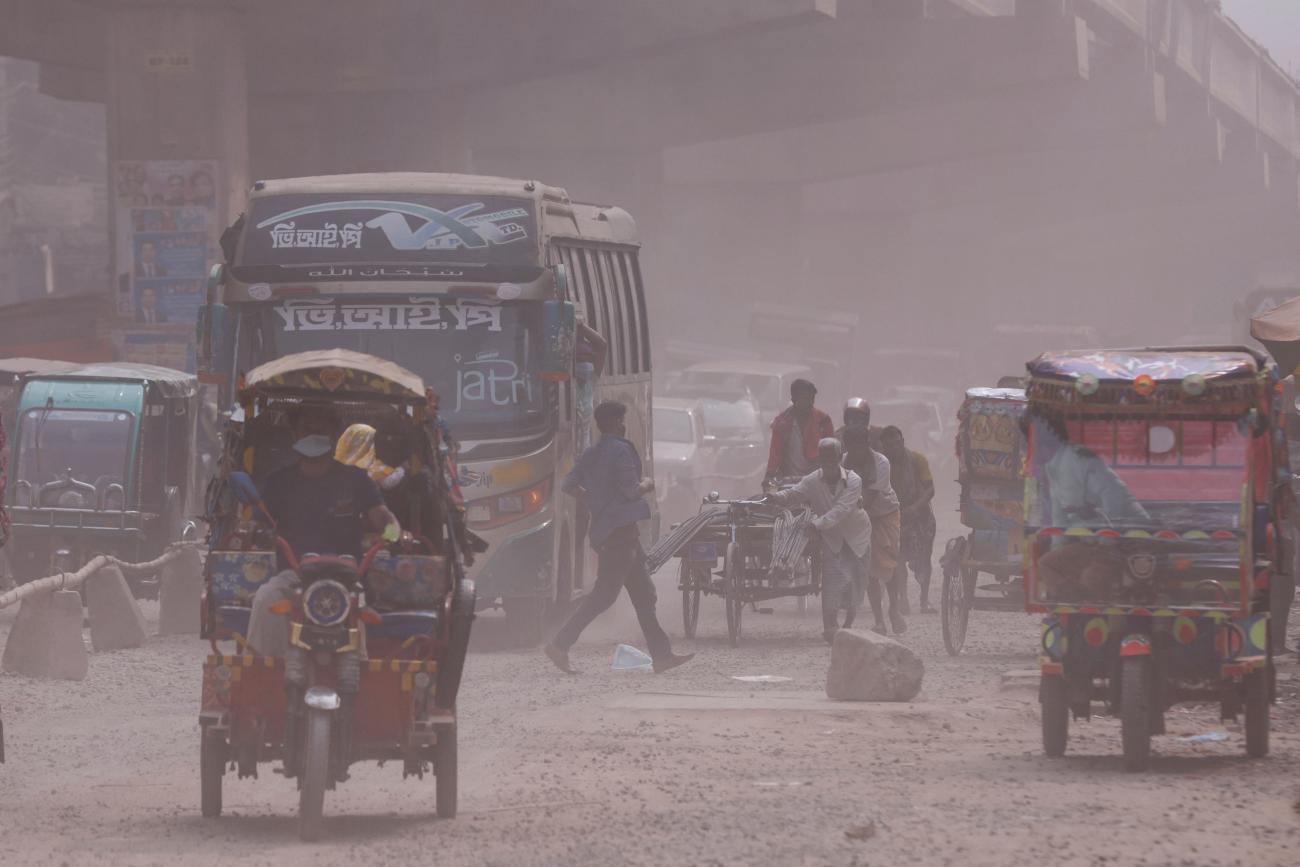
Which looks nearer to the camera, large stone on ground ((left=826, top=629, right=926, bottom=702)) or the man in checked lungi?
large stone on ground ((left=826, top=629, right=926, bottom=702))

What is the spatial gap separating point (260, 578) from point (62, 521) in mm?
10958

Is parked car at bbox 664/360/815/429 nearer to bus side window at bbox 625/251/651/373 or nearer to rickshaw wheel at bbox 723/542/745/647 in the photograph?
bus side window at bbox 625/251/651/373

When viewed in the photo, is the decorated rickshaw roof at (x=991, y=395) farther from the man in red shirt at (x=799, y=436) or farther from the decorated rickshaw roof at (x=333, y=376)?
the decorated rickshaw roof at (x=333, y=376)

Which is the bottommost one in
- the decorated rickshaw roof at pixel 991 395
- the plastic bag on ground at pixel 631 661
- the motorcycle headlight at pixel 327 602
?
the plastic bag on ground at pixel 631 661

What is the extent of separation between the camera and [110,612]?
16688 mm

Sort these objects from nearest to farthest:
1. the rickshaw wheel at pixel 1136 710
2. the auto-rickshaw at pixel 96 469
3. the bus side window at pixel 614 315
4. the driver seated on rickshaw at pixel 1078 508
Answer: the rickshaw wheel at pixel 1136 710
the driver seated on rickshaw at pixel 1078 508
the auto-rickshaw at pixel 96 469
the bus side window at pixel 614 315

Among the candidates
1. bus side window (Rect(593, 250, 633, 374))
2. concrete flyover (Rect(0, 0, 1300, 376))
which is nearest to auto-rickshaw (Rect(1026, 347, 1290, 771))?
bus side window (Rect(593, 250, 633, 374))

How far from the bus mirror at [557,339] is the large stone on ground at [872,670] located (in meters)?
4.12

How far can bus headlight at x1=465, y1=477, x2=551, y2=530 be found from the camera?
1702 cm

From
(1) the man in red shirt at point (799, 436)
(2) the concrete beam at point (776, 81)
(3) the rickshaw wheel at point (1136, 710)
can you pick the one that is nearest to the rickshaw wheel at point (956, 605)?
(1) the man in red shirt at point (799, 436)

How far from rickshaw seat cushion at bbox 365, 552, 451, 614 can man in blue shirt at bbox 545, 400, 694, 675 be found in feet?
20.9

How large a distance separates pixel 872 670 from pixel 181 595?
6.73 metres

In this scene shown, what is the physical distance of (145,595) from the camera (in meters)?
19.8

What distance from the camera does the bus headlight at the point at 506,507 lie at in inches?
670
